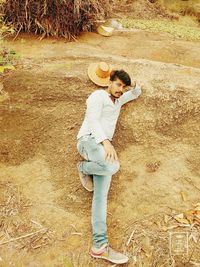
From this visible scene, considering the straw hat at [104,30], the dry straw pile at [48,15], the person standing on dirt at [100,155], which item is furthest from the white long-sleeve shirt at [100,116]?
the straw hat at [104,30]

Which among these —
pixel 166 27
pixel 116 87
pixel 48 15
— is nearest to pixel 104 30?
pixel 48 15

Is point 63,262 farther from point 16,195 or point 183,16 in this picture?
point 183,16

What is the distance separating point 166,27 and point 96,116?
4.65 metres

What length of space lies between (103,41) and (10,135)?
2973 millimetres

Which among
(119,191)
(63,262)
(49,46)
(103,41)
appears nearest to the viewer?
(63,262)

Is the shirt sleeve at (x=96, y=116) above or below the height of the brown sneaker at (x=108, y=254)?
above

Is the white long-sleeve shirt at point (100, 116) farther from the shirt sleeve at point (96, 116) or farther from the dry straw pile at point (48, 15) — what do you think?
the dry straw pile at point (48, 15)

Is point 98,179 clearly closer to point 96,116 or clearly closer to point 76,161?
point 96,116

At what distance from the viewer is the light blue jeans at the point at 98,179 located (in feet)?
10.2

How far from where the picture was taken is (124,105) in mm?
4273

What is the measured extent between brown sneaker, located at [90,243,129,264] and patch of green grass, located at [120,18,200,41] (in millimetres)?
4943

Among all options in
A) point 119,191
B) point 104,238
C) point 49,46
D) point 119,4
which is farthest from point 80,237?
point 119,4

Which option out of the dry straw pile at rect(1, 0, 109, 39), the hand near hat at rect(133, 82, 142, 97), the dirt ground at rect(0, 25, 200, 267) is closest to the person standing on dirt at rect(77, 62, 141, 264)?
the dirt ground at rect(0, 25, 200, 267)

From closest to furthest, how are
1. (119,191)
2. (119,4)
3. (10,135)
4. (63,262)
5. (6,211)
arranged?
(63,262), (6,211), (119,191), (10,135), (119,4)
